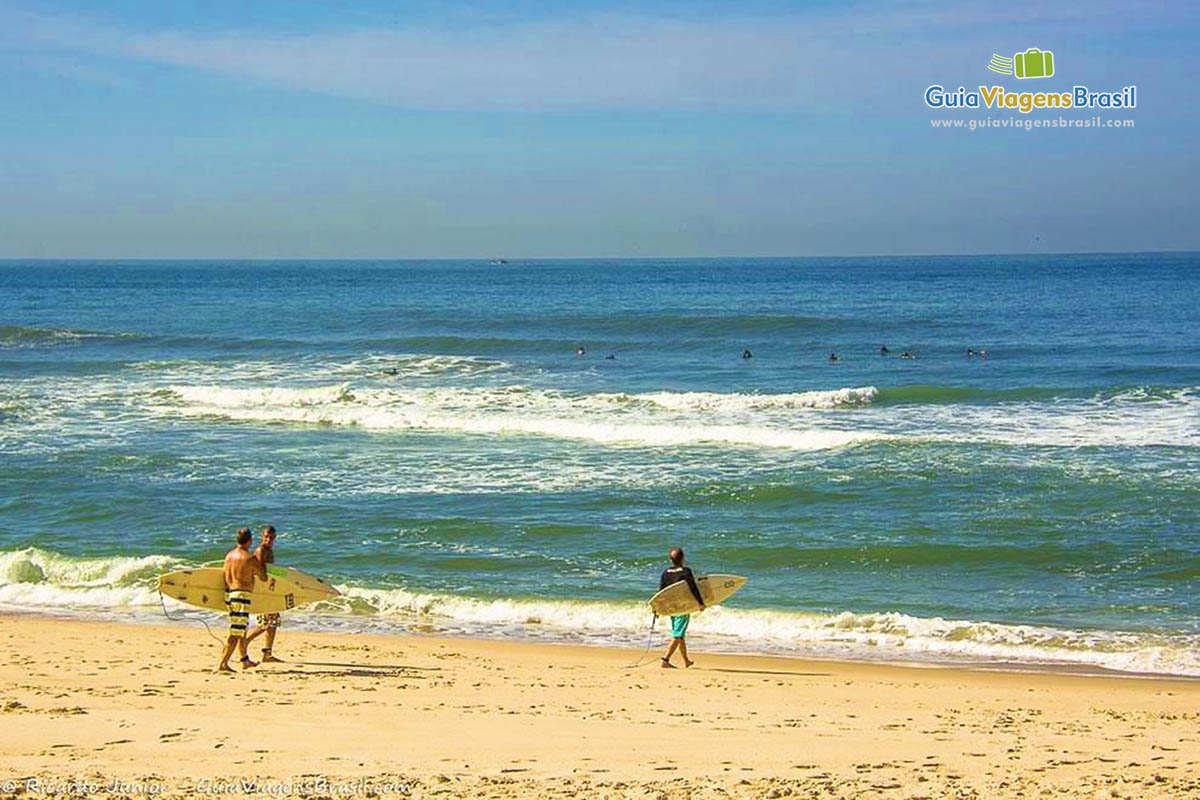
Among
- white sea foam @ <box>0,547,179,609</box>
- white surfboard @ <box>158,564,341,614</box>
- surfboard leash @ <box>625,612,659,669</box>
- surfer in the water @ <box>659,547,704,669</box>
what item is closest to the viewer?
white surfboard @ <box>158,564,341,614</box>

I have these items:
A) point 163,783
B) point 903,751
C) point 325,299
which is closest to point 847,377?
point 903,751

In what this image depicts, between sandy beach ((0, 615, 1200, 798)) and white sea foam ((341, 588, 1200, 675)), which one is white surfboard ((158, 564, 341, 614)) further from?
white sea foam ((341, 588, 1200, 675))

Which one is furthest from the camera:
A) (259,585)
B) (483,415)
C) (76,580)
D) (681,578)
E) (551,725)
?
(483,415)

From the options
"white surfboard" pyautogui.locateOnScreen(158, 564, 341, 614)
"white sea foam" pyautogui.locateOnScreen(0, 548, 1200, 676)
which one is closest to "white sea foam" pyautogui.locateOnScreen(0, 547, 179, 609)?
"white sea foam" pyautogui.locateOnScreen(0, 548, 1200, 676)

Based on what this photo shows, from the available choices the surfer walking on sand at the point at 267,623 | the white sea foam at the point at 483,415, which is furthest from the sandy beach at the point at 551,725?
the white sea foam at the point at 483,415

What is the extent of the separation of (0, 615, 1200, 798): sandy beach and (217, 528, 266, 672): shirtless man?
0.40 m

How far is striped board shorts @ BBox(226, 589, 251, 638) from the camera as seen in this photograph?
12.0 m

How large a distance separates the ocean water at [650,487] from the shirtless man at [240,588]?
2595 millimetres

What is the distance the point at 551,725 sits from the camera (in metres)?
9.61

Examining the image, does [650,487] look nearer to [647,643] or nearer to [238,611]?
[647,643]

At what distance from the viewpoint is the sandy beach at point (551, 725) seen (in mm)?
7828

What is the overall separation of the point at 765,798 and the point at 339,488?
14.6 metres

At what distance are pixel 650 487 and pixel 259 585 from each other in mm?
9532

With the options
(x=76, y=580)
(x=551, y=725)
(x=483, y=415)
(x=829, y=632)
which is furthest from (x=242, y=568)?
(x=483, y=415)
